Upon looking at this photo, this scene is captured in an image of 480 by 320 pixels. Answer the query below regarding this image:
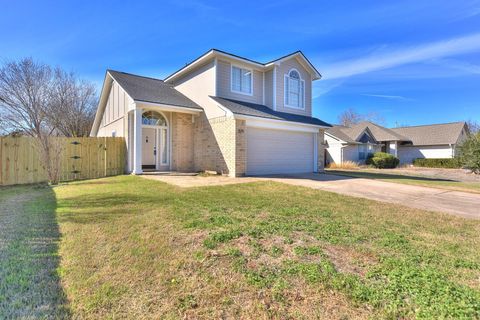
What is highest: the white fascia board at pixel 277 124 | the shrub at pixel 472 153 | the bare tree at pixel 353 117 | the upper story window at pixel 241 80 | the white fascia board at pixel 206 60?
the bare tree at pixel 353 117

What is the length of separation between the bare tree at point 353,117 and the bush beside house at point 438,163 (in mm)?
22738

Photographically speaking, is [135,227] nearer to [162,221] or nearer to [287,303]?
[162,221]

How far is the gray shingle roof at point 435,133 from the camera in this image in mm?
31328

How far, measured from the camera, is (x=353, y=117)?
53.2 m

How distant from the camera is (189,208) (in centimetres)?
562

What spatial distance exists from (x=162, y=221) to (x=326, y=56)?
17721 mm

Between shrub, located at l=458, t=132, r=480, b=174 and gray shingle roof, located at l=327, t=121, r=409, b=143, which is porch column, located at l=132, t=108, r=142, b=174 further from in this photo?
gray shingle roof, located at l=327, t=121, r=409, b=143

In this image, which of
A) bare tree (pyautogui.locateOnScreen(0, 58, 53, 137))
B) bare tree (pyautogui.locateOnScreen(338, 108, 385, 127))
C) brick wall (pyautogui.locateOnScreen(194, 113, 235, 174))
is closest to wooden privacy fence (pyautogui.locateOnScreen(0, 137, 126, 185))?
brick wall (pyautogui.locateOnScreen(194, 113, 235, 174))

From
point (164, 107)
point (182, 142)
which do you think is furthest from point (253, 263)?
point (182, 142)

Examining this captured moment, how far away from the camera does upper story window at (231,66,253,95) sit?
13.6 metres

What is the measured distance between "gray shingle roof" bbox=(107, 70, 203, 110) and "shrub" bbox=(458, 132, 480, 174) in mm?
17848

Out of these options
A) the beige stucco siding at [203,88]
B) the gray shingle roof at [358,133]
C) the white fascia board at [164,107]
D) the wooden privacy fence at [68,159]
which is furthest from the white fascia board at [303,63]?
the gray shingle roof at [358,133]

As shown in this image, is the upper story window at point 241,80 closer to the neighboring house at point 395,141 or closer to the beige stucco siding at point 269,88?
the beige stucco siding at point 269,88

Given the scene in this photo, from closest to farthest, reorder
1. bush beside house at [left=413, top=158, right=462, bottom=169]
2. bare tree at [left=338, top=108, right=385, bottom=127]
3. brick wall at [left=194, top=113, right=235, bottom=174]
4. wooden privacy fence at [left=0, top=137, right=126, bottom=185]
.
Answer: wooden privacy fence at [left=0, top=137, right=126, bottom=185]
brick wall at [left=194, top=113, right=235, bottom=174]
bush beside house at [left=413, top=158, right=462, bottom=169]
bare tree at [left=338, top=108, right=385, bottom=127]
